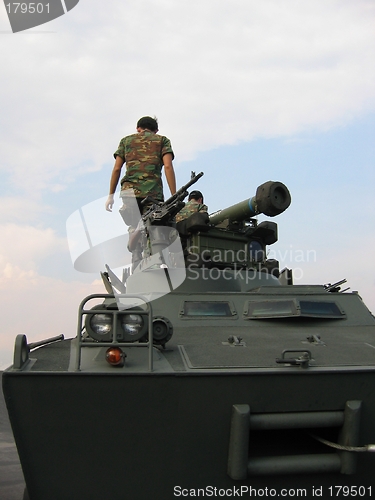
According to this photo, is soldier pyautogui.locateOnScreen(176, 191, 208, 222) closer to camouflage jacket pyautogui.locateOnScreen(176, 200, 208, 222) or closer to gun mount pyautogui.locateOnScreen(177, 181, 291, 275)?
camouflage jacket pyautogui.locateOnScreen(176, 200, 208, 222)

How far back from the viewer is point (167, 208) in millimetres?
6676

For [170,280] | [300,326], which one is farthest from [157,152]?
[300,326]

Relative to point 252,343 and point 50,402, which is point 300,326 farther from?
point 50,402

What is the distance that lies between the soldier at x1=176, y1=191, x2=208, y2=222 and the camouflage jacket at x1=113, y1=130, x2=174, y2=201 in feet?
7.81

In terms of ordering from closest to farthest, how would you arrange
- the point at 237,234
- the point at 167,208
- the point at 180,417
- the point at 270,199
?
the point at 180,417 → the point at 167,208 → the point at 270,199 → the point at 237,234

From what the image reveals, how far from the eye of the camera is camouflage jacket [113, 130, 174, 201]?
7.39 meters

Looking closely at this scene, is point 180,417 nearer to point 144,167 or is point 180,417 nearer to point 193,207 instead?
point 144,167

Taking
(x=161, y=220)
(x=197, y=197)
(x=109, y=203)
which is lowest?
(x=161, y=220)

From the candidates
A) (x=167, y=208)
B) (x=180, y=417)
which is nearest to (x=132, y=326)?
(x=180, y=417)

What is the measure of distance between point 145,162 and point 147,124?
0.64 meters

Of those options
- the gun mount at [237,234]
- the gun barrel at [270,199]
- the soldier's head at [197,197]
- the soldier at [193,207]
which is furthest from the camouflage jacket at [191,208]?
the gun barrel at [270,199]

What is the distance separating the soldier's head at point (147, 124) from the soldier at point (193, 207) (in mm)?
2383

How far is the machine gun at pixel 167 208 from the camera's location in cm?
659

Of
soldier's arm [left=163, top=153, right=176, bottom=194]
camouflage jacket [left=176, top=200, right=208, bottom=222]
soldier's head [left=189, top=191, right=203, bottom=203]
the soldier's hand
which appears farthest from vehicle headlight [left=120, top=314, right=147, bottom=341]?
soldier's head [left=189, top=191, right=203, bottom=203]
